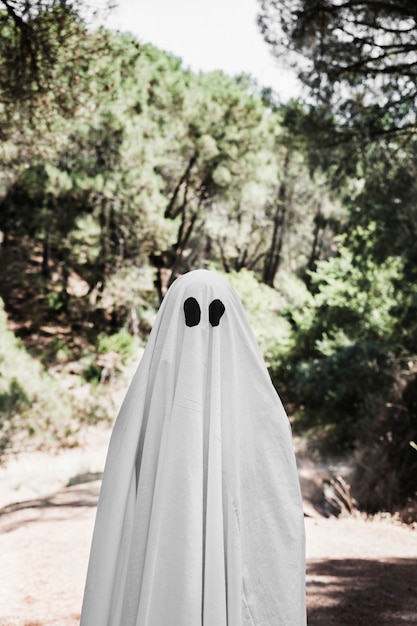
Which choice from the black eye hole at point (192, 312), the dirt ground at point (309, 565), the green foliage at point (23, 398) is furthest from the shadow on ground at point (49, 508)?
the black eye hole at point (192, 312)

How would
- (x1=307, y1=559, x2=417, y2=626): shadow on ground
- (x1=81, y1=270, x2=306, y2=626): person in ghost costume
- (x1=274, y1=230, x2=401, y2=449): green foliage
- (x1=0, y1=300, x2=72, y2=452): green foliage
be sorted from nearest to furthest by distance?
1. (x1=81, y1=270, x2=306, y2=626): person in ghost costume
2. (x1=307, y1=559, x2=417, y2=626): shadow on ground
3. (x1=0, y1=300, x2=72, y2=452): green foliage
4. (x1=274, y1=230, x2=401, y2=449): green foliage

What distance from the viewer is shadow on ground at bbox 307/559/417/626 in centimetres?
377

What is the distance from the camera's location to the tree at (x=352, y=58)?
24.0ft

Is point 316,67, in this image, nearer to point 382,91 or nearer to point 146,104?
point 382,91

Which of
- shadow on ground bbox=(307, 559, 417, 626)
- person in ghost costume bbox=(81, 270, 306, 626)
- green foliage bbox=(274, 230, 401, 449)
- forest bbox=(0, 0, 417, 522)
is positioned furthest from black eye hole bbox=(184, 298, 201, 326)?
green foliage bbox=(274, 230, 401, 449)

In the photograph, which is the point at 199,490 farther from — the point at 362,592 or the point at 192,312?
the point at 362,592

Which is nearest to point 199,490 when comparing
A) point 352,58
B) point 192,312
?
point 192,312

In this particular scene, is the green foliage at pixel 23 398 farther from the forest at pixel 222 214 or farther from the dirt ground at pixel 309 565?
the dirt ground at pixel 309 565

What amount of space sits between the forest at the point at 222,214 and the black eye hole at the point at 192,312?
13.3ft

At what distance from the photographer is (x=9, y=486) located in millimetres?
10484

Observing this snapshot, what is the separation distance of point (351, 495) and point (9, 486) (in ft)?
18.8

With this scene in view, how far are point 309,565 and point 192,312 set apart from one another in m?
3.94

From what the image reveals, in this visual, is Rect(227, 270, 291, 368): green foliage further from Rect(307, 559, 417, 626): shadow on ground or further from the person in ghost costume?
the person in ghost costume

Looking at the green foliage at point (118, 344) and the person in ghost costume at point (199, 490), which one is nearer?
the person in ghost costume at point (199, 490)
